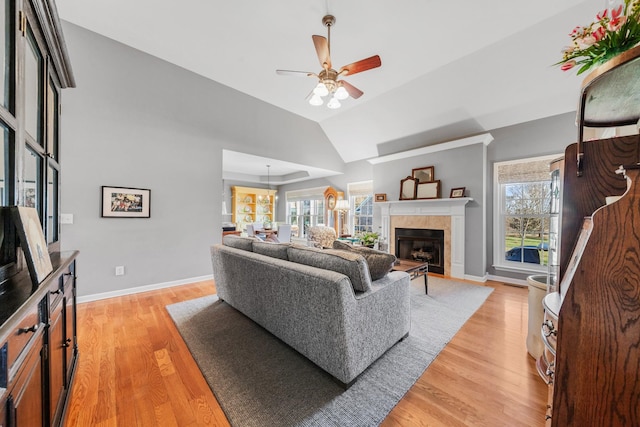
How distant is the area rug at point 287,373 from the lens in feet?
4.73

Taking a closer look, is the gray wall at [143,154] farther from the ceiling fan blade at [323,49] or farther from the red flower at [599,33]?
the red flower at [599,33]

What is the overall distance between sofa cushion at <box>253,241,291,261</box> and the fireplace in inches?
141

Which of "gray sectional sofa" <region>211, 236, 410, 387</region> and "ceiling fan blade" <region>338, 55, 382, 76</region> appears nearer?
"gray sectional sofa" <region>211, 236, 410, 387</region>

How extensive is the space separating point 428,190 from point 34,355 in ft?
17.1

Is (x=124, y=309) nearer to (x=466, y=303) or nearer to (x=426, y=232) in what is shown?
(x=466, y=303)

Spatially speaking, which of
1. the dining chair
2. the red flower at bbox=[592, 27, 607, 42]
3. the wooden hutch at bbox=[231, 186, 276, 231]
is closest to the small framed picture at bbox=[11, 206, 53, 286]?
the red flower at bbox=[592, 27, 607, 42]

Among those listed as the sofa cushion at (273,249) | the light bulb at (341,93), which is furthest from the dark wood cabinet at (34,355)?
the light bulb at (341,93)

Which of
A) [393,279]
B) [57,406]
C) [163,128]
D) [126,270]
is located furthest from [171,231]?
[393,279]

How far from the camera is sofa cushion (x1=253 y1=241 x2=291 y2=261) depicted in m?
2.26

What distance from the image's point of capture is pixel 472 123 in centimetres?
436

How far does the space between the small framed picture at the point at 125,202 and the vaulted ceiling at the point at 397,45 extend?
2.03m

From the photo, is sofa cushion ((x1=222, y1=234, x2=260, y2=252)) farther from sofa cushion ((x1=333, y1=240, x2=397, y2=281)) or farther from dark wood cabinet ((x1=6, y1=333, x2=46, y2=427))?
dark wood cabinet ((x1=6, y1=333, x2=46, y2=427))

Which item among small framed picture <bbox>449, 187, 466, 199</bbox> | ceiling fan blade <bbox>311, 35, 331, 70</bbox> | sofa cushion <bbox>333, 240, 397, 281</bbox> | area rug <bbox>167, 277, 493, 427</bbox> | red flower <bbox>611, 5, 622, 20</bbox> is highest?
ceiling fan blade <bbox>311, 35, 331, 70</bbox>

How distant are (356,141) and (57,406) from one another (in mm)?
5901
